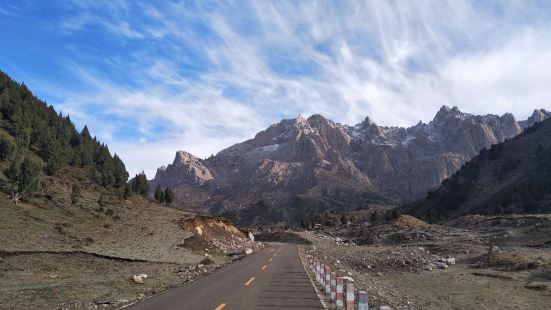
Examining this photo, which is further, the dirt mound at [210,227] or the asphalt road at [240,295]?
the dirt mound at [210,227]

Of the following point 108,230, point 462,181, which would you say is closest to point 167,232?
point 108,230

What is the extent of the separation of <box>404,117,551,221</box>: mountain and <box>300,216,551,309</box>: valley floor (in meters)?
35.3

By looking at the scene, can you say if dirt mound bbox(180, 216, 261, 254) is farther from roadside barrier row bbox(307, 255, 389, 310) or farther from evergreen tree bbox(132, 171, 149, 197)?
roadside barrier row bbox(307, 255, 389, 310)

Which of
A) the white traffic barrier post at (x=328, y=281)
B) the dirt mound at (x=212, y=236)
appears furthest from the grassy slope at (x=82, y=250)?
the white traffic barrier post at (x=328, y=281)

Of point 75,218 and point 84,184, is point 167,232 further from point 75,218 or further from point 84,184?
point 84,184

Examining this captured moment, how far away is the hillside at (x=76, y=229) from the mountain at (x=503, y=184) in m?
65.6

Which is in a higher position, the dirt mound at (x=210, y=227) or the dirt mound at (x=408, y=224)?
the dirt mound at (x=408, y=224)

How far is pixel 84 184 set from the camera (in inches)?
2697

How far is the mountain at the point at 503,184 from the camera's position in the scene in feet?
349

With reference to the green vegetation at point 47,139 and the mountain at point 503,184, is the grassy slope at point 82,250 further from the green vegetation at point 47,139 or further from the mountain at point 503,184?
the mountain at point 503,184

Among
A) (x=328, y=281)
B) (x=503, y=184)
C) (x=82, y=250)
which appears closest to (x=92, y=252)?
(x=82, y=250)

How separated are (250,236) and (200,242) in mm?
32717

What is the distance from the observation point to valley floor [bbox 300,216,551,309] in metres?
23.4

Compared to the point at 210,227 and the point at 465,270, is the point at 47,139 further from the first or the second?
the point at 465,270
